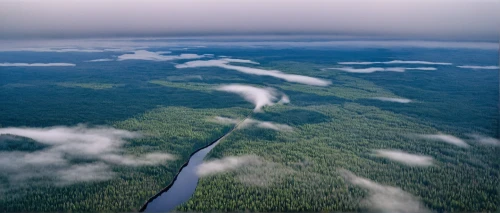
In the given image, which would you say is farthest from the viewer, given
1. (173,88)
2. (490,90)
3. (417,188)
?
(173,88)

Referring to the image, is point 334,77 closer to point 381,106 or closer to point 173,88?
point 381,106

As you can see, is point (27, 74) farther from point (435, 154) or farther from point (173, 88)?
point (435, 154)

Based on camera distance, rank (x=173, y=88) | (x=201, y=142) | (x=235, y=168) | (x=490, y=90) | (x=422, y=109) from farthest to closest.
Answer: (x=173, y=88)
(x=490, y=90)
(x=422, y=109)
(x=201, y=142)
(x=235, y=168)

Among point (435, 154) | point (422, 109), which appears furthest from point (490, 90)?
point (435, 154)

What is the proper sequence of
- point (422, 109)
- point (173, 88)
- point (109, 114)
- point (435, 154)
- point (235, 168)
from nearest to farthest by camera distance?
point (235, 168)
point (435, 154)
point (109, 114)
point (422, 109)
point (173, 88)

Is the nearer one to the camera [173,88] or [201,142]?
[201,142]

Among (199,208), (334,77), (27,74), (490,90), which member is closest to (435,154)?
(199,208)
